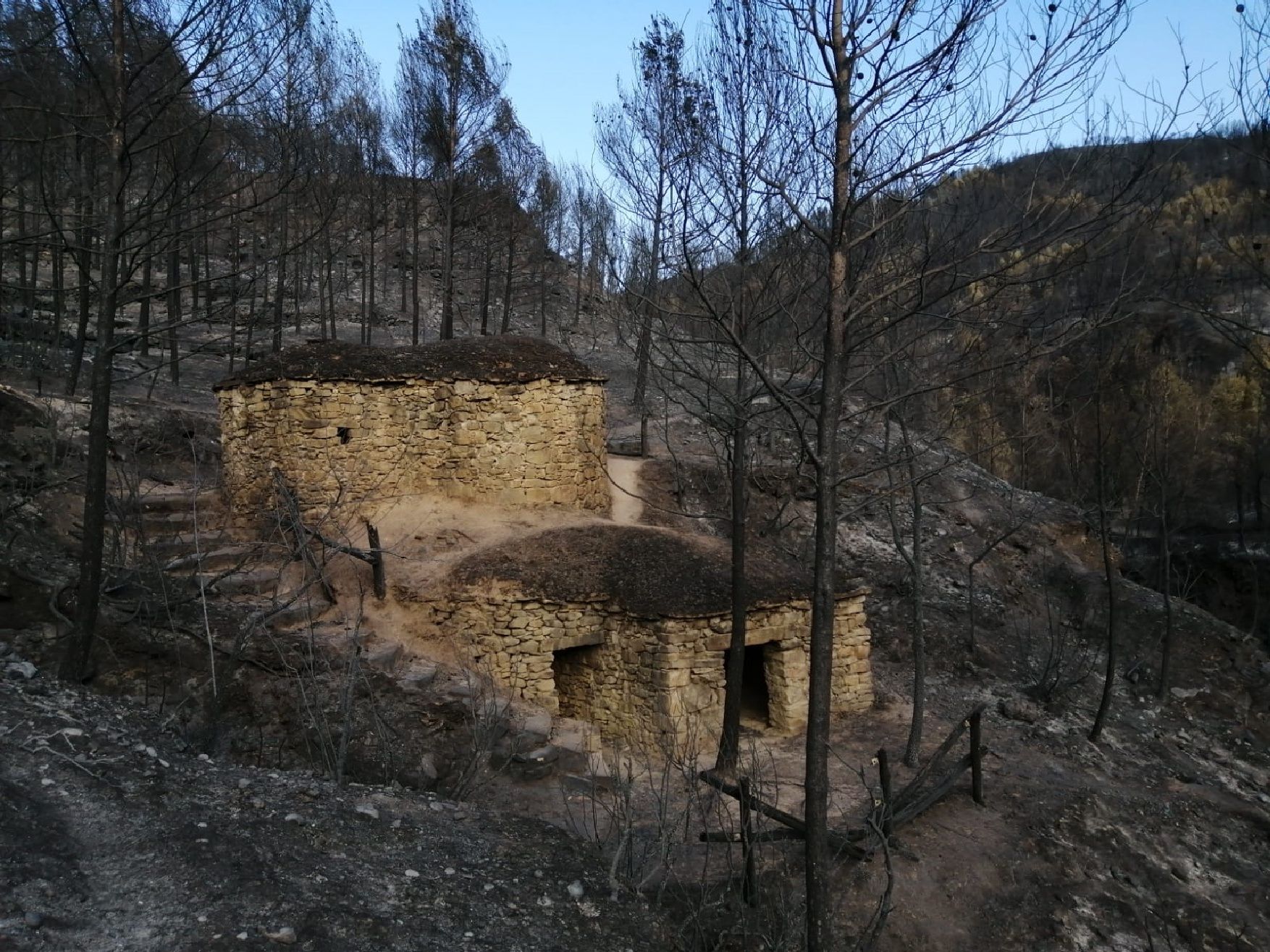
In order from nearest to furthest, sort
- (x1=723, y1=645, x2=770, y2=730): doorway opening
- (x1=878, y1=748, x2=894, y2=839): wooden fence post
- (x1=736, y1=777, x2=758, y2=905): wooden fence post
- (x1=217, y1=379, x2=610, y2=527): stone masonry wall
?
(x1=736, y1=777, x2=758, y2=905): wooden fence post
(x1=878, y1=748, x2=894, y2=839): wooden fence post
(x1=723, y1=645, x2=770, y2=730): doorway opening
(x1=217, y1=379, x2=610, y2=527): stone masonry wall

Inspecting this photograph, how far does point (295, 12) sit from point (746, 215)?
173 inches

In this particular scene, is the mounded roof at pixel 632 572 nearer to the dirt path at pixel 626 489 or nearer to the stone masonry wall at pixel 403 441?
the stone masonry wall at pixel 403 441

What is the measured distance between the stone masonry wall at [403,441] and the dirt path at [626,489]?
4.50 ft

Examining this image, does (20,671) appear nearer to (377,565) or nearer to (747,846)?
(377,565)

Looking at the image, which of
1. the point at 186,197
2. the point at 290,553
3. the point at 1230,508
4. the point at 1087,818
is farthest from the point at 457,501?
the point at 1230,508

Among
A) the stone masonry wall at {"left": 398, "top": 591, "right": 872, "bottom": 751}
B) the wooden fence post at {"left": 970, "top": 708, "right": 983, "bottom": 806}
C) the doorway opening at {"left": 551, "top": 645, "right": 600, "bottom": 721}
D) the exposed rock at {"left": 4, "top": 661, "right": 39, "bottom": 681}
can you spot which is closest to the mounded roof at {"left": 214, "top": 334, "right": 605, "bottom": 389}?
the stone masonry wall at {"left": 398, "top": 591, "right": 872, "bottom": 751}

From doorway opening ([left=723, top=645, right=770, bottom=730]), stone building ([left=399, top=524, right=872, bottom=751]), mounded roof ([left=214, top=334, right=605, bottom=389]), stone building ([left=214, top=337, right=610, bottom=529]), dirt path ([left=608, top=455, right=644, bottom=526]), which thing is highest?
mounded roof ([left=214, top=334, right=605, bottom=389])

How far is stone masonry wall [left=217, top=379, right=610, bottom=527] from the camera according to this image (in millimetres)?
11805

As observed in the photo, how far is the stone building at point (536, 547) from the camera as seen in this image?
397 inches

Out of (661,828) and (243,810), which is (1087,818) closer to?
(661,828)

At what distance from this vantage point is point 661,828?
5.06 metres

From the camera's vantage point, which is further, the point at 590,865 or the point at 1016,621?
the point at 1016,621

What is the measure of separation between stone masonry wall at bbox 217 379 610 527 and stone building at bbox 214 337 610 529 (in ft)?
0.05

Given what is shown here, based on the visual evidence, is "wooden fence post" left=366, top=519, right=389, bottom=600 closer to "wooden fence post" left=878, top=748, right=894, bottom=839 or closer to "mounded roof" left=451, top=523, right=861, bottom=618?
"mounded roof" left=451, top=523, right=861, bottom=618
